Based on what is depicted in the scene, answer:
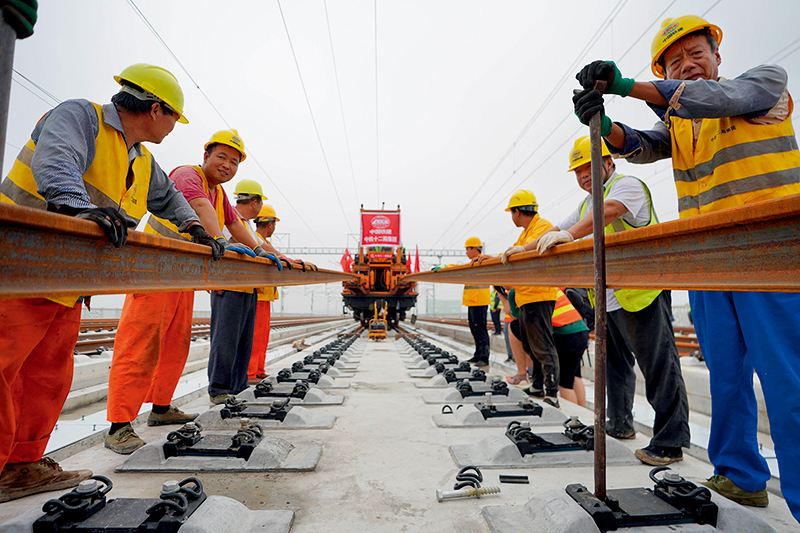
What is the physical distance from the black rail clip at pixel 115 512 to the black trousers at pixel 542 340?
9.74 feet

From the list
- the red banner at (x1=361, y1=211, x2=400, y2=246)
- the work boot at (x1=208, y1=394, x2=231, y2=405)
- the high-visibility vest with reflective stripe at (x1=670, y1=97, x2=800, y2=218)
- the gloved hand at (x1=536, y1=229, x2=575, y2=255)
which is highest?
the red banner at (x1=361, y1=211, x2=400, y2=246)

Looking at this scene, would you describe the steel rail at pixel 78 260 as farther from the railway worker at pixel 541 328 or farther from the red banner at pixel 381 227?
the red banner at pixel 381 227

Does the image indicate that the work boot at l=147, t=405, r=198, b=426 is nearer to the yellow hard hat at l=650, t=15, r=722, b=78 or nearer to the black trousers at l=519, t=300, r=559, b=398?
the black trousers at l=519, t=300, r=559, b=398

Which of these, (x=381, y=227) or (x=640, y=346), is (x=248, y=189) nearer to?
(x=640, y=346)

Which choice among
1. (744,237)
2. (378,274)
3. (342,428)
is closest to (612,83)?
(744,237)

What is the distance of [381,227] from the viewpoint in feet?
55.8

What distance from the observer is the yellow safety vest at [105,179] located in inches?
63.7

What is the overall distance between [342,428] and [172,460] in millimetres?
935

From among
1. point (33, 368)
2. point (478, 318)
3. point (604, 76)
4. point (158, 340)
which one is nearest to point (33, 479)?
point (33, 368)

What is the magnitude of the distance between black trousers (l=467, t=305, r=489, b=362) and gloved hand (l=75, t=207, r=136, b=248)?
5.49 m

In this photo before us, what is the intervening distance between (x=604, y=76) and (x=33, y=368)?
2.49 meters

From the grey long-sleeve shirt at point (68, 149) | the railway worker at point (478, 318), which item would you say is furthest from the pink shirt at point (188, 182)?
the railway worker at point (478, 318)

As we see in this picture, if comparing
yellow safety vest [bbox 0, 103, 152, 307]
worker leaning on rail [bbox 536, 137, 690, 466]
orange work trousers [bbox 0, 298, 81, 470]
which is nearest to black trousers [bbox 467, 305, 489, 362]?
worker leaning on rail [bbox 536, 137, 690, 466]

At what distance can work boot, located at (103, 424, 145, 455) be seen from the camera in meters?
2.12
